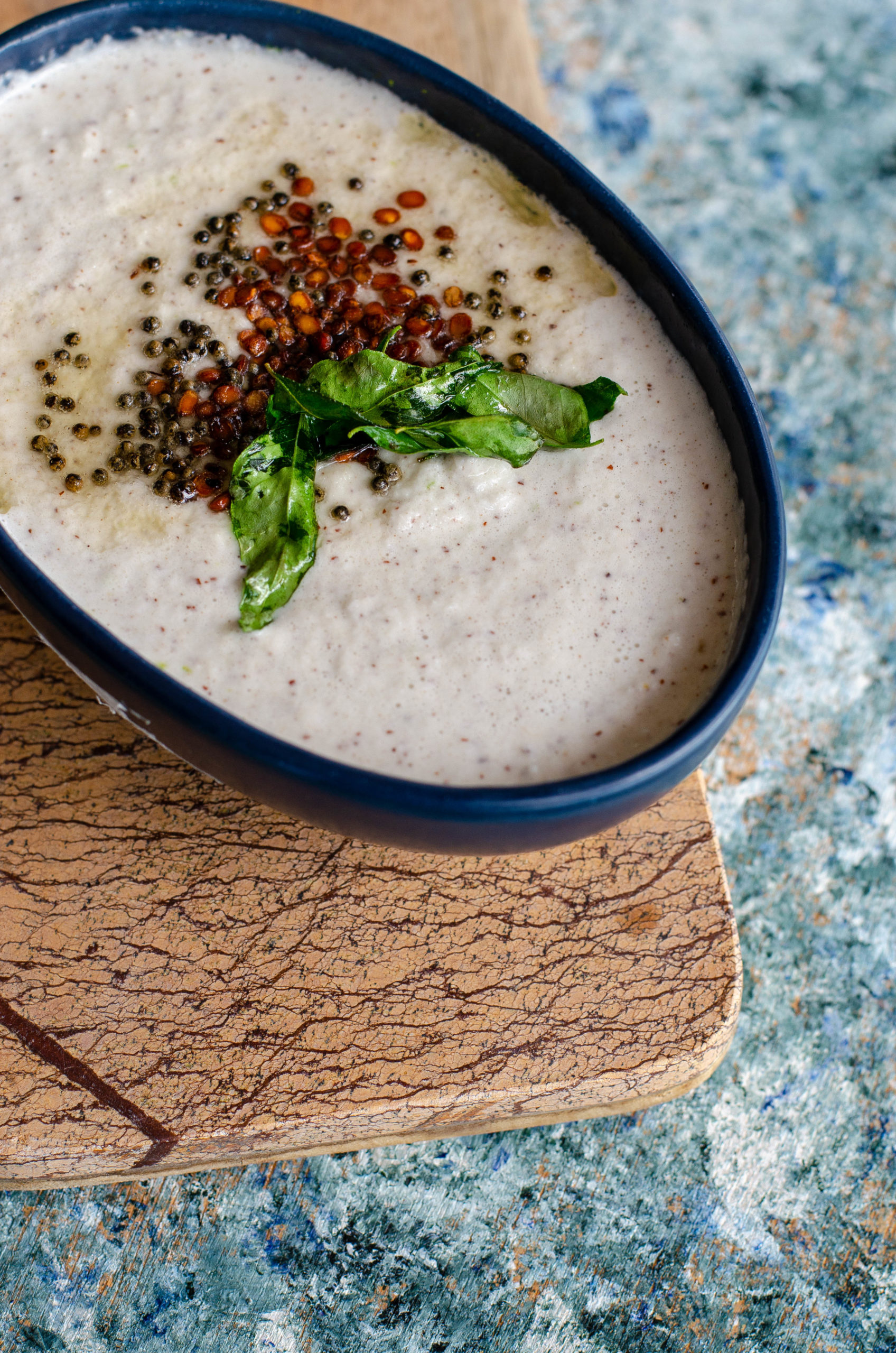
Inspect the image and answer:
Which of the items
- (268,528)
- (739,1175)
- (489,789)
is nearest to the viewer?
(489,789)

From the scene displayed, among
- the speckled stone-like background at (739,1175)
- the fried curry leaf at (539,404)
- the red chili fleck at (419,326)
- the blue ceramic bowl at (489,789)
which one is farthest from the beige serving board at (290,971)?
the red chili fleck at (419,326)

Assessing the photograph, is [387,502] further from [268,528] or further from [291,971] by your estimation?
[291,971]

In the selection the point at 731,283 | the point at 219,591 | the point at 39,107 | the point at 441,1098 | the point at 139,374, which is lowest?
the point at 441,1098

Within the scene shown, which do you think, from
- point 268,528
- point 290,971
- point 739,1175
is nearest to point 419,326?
point 268,528

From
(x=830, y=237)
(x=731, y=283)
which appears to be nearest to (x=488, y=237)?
(x=731, y=283)

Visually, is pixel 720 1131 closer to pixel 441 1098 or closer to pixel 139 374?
pixel 441 1098

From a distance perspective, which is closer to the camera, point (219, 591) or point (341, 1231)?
point (219, 591)

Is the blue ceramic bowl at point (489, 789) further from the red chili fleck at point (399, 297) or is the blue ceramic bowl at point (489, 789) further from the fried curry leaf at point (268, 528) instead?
the red chili fleck at point (399, 297)
